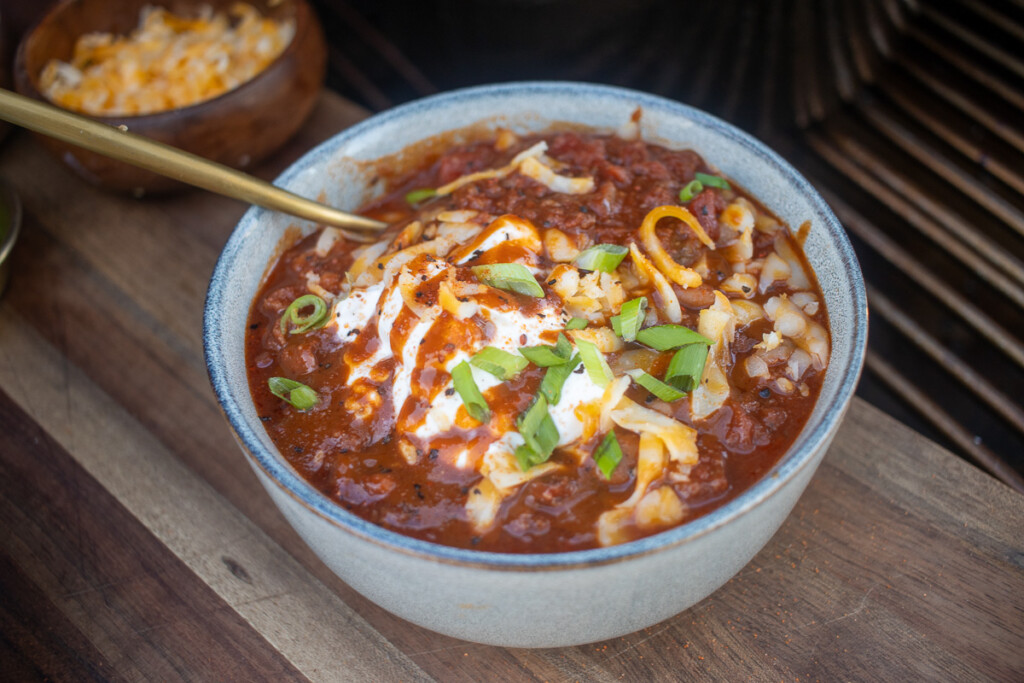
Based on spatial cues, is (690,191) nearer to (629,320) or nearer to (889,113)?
(629,320)

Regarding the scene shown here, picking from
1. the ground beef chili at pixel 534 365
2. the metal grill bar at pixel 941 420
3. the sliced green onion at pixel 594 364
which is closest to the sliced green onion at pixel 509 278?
the ground beef chili at pixel 534 365

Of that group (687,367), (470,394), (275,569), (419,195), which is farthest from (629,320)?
(275,569)

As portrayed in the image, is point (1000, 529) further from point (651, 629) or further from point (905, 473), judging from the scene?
point (651, 629)

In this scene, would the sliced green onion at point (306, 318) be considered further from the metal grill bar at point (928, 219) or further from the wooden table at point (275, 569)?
the metal grill bar at point (928, 219)

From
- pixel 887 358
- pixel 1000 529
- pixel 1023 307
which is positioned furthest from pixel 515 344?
pixel 887 358

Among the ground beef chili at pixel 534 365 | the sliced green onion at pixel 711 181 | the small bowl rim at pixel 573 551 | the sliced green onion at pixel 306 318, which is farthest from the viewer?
the sliced green onion at pixel 711 181
